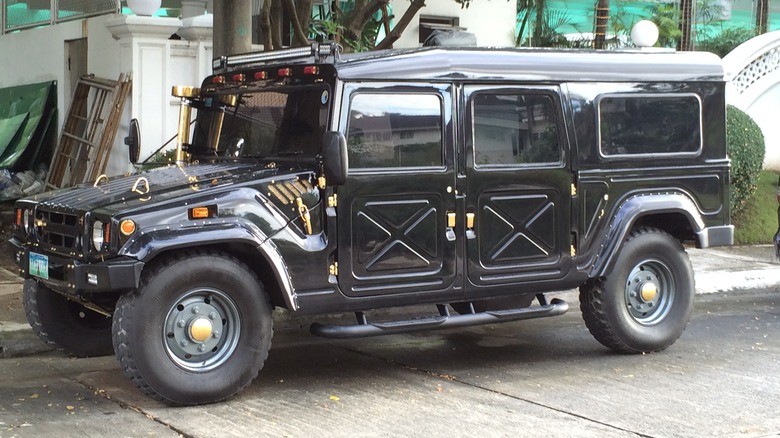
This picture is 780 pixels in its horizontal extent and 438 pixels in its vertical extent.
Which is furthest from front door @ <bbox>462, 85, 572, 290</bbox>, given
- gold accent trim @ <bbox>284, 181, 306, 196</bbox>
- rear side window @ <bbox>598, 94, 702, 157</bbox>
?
gold accent trim @ <bbox>284, 181, 306, 196</bbox>

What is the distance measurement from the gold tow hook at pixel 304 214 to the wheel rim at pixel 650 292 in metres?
2.70

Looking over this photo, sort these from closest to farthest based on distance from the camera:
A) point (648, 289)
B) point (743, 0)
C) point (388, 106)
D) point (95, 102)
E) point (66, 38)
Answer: point (388, 106)
point (648, 289)
point (95, 102)
point (66, 38)
point (743, 0)

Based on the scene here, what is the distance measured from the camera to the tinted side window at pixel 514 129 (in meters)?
7.54

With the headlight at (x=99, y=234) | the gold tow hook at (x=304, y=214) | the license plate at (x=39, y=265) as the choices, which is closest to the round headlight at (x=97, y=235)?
the headlight at (x=99, y=234)

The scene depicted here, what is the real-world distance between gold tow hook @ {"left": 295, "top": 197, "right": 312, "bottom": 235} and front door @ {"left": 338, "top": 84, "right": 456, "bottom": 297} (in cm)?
21

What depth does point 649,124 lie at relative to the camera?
8.24 m

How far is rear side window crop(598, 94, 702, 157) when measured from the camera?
8078 mm

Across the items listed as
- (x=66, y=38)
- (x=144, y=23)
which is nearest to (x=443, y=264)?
(x=144, y=23)

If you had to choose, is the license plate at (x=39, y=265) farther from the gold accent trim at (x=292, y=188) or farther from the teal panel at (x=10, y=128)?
the teal panel at (x=10, y=128)

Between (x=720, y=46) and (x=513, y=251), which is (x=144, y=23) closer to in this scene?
(x=513, y=251)

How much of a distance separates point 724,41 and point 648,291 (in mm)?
13139

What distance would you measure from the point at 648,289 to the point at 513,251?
4.23 ft

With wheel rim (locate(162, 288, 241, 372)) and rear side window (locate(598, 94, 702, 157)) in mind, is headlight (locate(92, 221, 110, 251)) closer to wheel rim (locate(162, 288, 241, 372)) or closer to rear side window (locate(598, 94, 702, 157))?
wheel rim (locate(162, 288, 241, 372))

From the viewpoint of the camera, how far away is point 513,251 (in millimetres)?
7641
